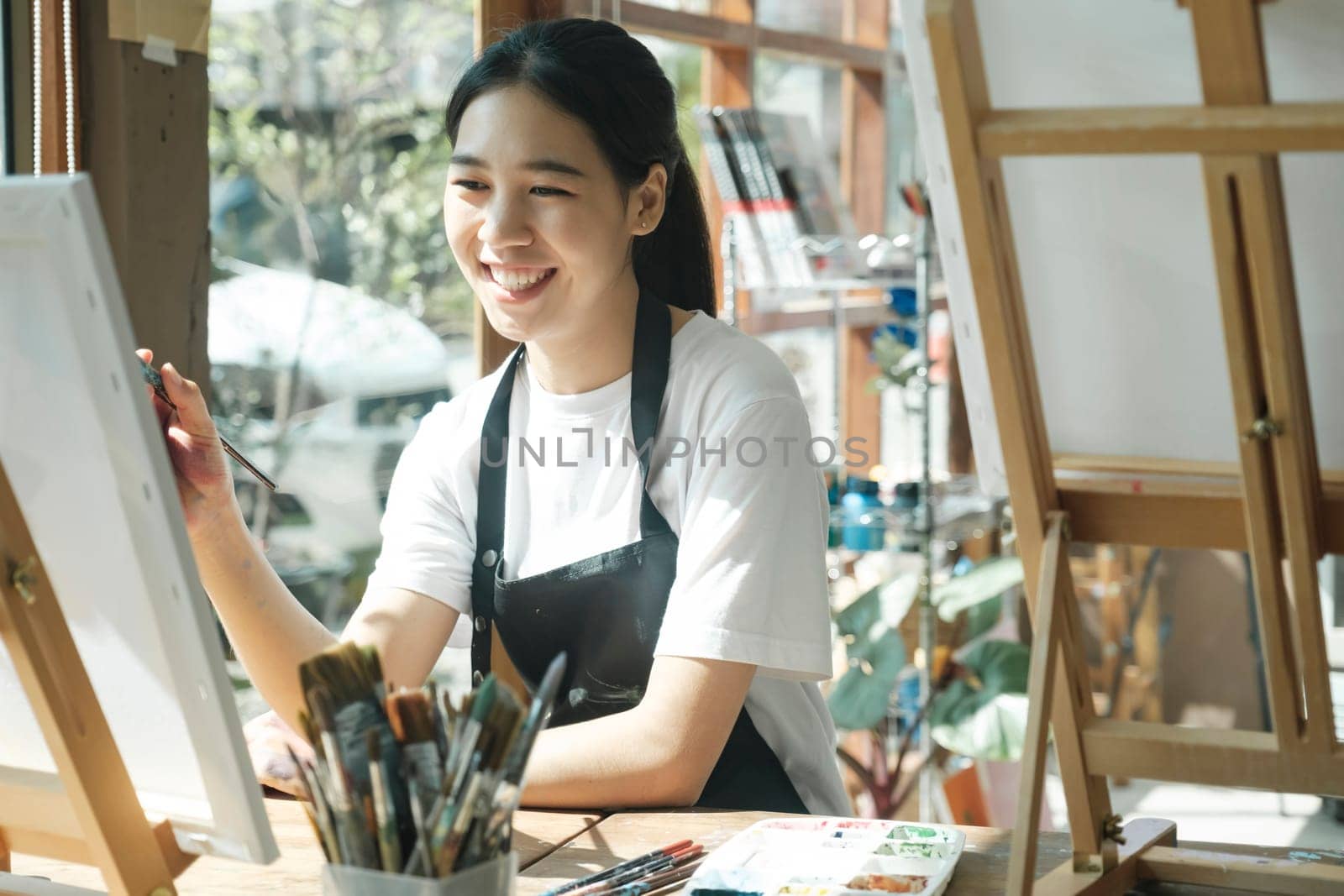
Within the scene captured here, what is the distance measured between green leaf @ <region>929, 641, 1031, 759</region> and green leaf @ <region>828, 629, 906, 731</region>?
0.11m

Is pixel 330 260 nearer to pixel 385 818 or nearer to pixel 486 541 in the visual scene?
pixel 486 541

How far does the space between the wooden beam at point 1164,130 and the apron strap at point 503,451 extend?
2.36ft

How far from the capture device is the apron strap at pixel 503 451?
5.26 ft

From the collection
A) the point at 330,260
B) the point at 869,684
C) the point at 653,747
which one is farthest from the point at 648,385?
the point at 869,684

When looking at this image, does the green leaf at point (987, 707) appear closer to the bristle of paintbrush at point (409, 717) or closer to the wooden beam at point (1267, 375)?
the wooden beam at point (1267, 375)

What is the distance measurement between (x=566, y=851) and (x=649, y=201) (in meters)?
0.78

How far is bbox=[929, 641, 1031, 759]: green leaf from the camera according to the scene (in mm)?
2717

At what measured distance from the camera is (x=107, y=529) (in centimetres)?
84

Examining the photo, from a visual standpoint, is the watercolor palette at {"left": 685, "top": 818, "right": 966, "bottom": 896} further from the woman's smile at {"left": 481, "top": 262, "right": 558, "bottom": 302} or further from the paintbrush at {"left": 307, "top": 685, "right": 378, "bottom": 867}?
the woman's smile at {"left": 481, "top": 262, "right": 558, "bottom": 302}

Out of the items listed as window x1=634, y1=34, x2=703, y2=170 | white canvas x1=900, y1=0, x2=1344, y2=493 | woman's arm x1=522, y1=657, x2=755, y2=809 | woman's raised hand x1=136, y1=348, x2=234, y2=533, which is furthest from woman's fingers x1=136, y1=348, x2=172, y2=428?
window x1=634, y1=34, x2=703, y2=170

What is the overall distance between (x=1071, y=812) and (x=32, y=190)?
0.86 meters

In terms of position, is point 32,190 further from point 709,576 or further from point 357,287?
point 357,287

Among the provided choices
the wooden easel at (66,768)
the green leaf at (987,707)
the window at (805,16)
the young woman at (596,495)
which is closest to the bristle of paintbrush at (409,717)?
the wooden easel at (66,768)

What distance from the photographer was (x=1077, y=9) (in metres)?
1.05
